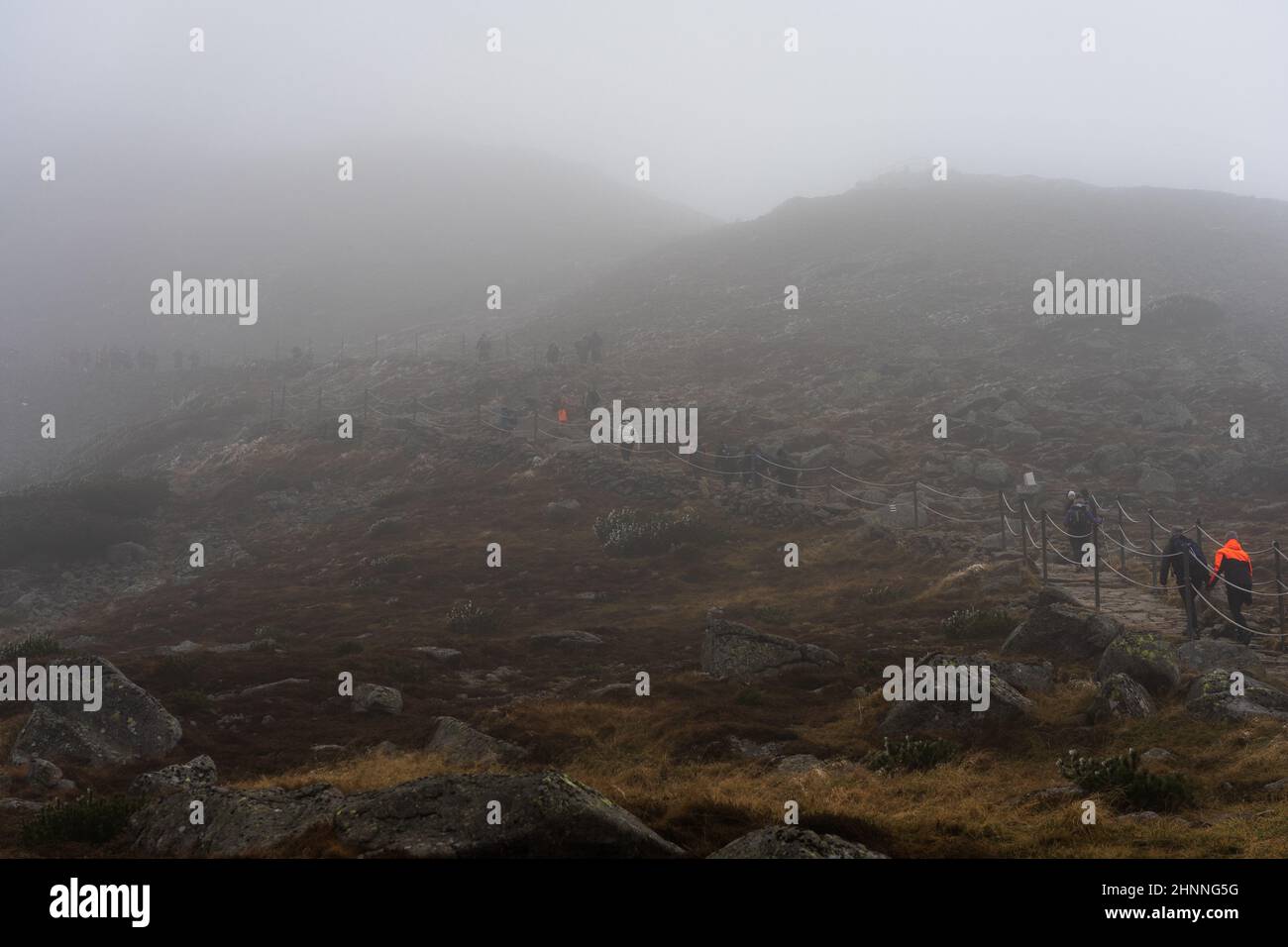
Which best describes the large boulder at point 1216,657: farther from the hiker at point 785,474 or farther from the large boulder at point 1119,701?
the hiker at point 785,474

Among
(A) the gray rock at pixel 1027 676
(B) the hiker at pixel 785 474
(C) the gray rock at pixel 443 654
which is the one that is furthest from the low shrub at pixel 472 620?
(B) the hiker at pixel 785 474

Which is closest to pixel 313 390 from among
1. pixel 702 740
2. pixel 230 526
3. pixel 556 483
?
pixel 230 526

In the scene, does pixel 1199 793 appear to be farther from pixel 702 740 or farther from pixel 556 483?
pixel 556 483

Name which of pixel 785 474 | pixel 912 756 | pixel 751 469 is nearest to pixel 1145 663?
pixel 912 756

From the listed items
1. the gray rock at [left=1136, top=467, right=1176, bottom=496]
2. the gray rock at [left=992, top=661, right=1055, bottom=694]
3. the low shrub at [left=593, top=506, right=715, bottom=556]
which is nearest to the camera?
the gray rock at [left=992, top=661, right=1055, bottom=694]

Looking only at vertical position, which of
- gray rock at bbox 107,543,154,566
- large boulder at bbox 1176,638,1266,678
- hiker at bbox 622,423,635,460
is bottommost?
large boulder at bbox 1176,638,1266,678

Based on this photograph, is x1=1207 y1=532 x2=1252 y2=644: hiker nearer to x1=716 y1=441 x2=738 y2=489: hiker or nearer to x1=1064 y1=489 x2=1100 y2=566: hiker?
x1=1064 y1=489 x2=1100 y2=566: hiker

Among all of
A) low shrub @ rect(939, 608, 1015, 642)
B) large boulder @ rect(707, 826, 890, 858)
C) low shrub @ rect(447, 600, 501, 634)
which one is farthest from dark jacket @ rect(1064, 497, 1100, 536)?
large boulder @ rect(707, 826, 890, 858)
